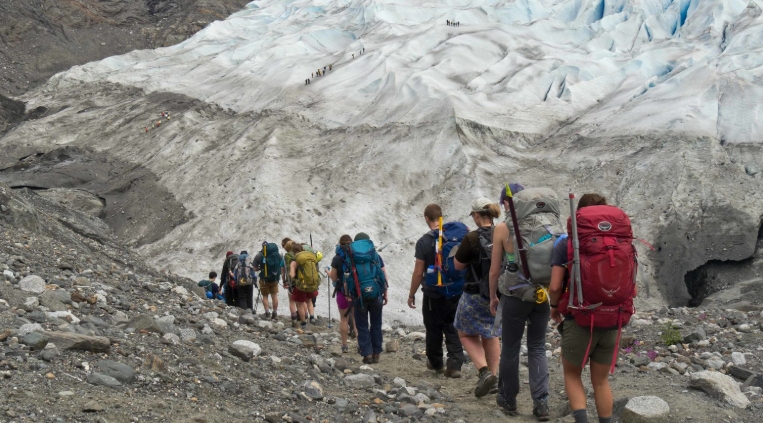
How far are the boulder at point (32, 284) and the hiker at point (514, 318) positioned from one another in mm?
4250

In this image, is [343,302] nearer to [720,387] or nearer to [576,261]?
[720,387]

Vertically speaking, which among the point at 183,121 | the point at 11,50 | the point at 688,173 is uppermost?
the point at 11,50

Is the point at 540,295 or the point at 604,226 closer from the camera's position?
the point at 604,226

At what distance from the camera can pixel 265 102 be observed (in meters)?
28.9

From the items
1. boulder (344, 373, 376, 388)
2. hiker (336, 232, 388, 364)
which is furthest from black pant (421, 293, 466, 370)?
boulder (344, 373, 376, 388)

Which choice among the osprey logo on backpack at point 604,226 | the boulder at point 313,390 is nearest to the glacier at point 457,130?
the boulder at point 313,390

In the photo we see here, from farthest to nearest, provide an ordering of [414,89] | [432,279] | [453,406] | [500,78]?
1. [500,78]
2. [414,89]
3. [432,279]
4. [453,406]

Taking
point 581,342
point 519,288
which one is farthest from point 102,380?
point 581,342

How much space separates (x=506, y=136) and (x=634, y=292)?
18158 mm

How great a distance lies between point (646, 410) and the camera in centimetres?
591

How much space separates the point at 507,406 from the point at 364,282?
8.62 ft

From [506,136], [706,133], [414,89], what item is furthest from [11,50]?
[706,133]

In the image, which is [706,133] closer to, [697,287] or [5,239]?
[697,287]

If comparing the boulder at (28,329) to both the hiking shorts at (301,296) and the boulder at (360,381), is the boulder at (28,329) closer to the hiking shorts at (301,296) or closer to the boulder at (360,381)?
the boulder at (360,381)
